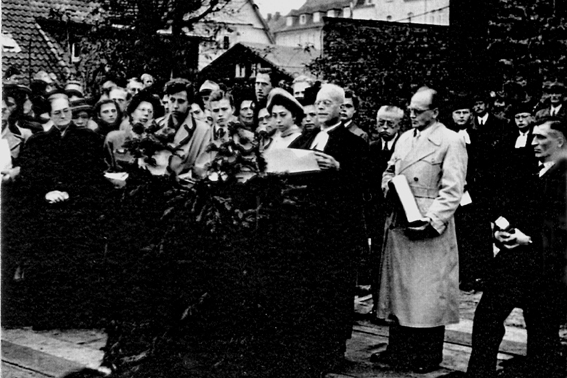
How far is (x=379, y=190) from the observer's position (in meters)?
5.77

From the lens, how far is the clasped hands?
4.07 meters

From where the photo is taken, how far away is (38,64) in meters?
6.82

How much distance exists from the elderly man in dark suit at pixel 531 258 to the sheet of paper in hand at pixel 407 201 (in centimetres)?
48

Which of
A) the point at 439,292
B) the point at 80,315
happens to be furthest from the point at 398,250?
the point at 80,315

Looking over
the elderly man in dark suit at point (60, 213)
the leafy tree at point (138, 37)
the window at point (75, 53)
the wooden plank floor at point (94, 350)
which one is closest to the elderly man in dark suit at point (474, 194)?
the wooden plank floor at point (94, 350)

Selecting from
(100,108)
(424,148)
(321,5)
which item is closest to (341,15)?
(321,5)

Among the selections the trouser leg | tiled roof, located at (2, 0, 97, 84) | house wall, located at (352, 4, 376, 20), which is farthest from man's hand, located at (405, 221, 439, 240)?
house wall, located at (352, 4, 376, 20)

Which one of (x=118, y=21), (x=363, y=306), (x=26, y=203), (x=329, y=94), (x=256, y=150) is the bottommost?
(x=363, y=306)

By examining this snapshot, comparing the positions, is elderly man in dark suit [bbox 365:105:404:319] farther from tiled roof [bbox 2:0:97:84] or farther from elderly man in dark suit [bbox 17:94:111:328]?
tiled roof [bbox 2:0:97:84]

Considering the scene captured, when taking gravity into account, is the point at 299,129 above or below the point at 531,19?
below

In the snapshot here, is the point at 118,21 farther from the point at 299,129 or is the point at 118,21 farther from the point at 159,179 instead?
the point at 159,179

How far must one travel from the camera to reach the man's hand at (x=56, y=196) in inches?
195

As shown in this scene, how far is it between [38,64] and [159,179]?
336cm

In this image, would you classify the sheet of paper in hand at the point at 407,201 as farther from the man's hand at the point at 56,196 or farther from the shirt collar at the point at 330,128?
the man's hand at the point at 56,196
